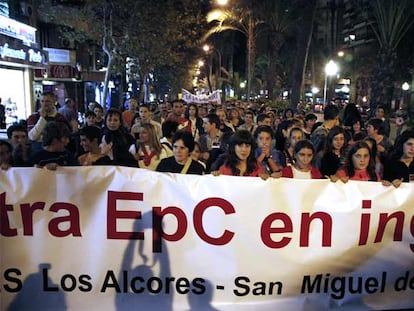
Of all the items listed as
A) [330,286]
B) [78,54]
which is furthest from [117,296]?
[78,54]

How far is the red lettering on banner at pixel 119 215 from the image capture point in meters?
3.90

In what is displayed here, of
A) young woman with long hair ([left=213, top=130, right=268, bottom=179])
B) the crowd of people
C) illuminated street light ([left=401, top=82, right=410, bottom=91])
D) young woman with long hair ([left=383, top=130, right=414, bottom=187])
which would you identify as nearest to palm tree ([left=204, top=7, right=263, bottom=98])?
illuminated street light ([left=401, top=82, right=410, bottom=91])

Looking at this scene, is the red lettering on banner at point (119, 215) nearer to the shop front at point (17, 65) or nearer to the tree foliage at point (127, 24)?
the tree foliage at point (127, 24)

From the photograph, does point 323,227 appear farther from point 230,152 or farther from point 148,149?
point 148,149

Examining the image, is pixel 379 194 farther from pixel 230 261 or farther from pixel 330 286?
pixel 230 261

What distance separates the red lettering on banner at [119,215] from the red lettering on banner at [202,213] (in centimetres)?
45

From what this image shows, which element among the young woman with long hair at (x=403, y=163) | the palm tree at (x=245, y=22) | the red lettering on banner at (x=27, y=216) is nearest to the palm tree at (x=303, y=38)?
the palm tree at (x=245, y=22)

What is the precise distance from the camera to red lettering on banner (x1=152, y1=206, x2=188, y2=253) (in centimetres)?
393

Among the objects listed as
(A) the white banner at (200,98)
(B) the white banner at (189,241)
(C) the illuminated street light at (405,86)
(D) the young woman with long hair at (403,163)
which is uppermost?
(C) the illuminated street light at (405,86)

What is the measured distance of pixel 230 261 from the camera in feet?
13.0

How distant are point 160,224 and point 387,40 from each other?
1450 cm

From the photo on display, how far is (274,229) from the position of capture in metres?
4.00

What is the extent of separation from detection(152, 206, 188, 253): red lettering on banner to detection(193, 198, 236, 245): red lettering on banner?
0.10 metres

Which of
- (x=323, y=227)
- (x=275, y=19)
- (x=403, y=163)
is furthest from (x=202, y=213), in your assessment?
(x=275, y=19)
